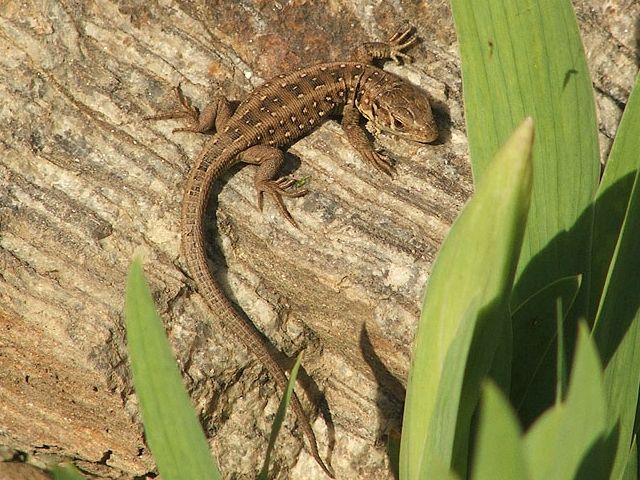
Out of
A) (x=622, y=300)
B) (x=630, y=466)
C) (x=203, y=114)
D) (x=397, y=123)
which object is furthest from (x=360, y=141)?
(x=630, y=466)

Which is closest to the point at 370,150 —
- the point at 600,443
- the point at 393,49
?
the point at 393,49

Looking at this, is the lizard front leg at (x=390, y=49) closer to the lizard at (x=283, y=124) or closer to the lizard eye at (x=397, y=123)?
the lizard at (x=283, y=124)

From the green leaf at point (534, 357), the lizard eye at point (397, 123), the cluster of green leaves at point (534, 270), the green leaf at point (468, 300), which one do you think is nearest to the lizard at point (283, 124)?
the lizard eye at point (397, 123)

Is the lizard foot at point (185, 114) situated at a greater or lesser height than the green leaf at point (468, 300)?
greater

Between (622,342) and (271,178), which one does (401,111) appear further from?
(622,342)

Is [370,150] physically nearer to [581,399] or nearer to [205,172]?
[205,172]

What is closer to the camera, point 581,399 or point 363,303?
point 581,399
